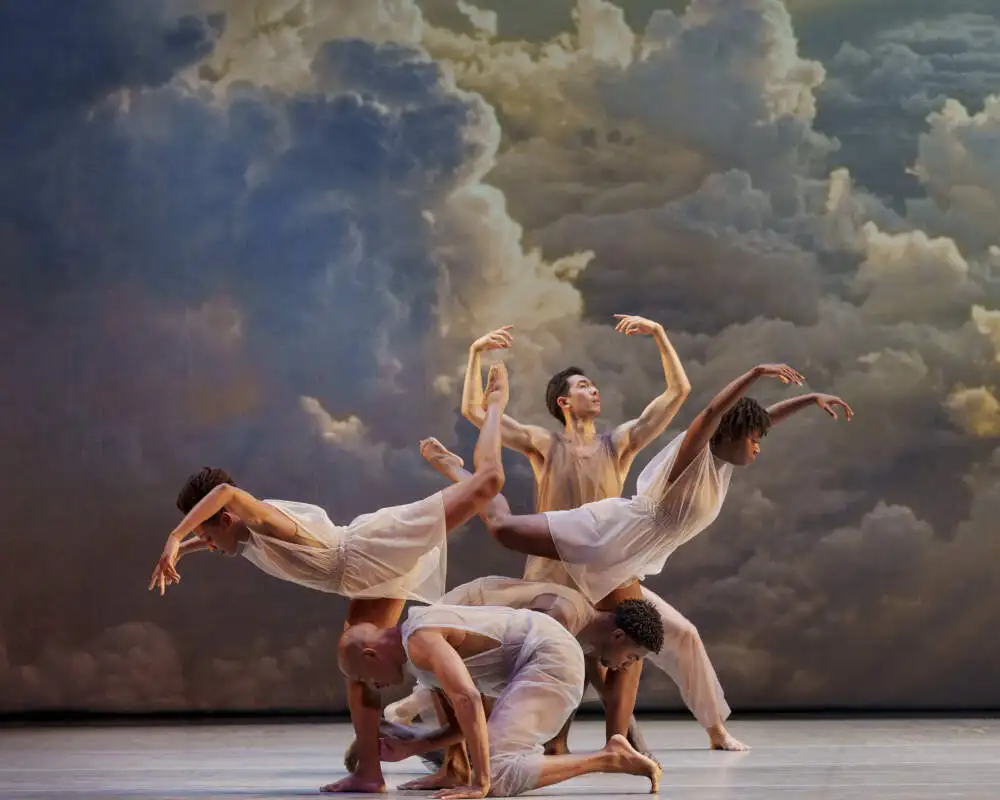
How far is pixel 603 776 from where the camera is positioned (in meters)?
4.64

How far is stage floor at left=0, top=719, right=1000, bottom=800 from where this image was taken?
13.2ft

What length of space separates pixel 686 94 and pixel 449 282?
5.96 feet

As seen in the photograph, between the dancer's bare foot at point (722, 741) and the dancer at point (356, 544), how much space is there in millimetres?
1808

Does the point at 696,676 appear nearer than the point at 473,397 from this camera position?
No

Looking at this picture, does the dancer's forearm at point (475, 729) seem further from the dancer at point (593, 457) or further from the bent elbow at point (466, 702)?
the dancer at point (593, 457)

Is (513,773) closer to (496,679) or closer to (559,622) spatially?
(496,679)

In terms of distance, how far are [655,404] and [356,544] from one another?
1.59 m

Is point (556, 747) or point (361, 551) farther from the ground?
point (361, 551)

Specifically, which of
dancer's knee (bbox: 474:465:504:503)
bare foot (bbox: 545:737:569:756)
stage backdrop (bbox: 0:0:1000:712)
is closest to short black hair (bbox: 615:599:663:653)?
dancer's knee (bbox: 474:465:504:503)

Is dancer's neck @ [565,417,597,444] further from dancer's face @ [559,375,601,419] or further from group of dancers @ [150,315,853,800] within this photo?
group of dancers @ [150,315,853,800]

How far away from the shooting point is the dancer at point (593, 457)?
16.9ft

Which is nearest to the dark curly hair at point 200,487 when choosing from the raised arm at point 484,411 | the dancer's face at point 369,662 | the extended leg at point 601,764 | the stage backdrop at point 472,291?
the dancer's face at point 369,662

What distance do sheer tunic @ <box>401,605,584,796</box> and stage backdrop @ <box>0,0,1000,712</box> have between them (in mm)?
3723

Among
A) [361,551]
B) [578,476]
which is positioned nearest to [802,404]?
[578,476]
